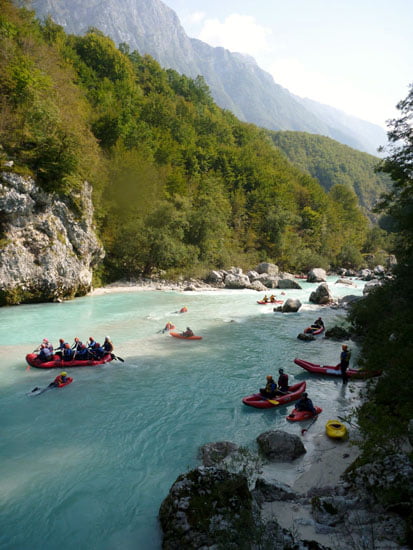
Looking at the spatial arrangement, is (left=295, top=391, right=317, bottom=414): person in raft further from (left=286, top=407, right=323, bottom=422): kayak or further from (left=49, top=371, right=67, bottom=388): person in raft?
(left=49, top=371, right=67, bottom=388): person in raft

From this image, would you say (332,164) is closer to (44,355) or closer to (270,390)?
(270,390)

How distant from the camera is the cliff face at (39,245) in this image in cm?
1883

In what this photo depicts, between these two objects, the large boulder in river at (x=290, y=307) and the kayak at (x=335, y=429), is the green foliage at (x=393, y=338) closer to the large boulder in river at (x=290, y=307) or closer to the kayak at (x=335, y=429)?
the kayak at (x=335, y=429)

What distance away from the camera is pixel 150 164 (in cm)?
3584

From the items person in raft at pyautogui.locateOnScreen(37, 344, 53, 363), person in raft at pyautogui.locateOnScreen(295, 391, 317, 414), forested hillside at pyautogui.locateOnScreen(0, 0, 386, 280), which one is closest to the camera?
person in raft at pyautogui.locateOnScreen(295, 391, 317, 414)

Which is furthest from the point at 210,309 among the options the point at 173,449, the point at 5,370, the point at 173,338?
the point at 173,449

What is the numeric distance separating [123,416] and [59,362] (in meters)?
4.47

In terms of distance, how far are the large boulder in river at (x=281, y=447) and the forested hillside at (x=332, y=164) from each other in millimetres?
100347

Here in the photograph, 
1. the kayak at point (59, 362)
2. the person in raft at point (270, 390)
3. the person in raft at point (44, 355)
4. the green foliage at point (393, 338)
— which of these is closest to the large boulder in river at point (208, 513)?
the green foliage at point (393, 338)

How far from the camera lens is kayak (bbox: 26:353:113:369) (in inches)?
460

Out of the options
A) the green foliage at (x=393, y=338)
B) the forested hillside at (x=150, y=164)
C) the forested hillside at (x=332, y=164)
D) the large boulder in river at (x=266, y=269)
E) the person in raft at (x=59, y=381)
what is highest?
the forested hillside at (x=332, y=164)

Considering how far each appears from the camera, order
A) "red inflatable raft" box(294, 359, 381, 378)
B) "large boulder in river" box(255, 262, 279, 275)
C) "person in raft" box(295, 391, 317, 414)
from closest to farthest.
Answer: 1. "person in raft" box(295, 391, 317, 414)
2. "red inflatable raft" box(294, 359, 381, 378)
3. "large boulder in river" box(255, 262, 279, 275)

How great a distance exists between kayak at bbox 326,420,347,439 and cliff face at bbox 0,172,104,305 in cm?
1821

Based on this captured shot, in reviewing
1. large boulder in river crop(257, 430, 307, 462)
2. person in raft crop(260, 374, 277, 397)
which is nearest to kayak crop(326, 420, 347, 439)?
large boulder in river crop(257, 430, 307, 462)
